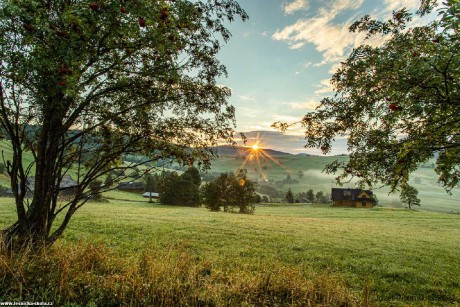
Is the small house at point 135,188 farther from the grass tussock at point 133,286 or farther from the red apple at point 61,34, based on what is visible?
the red apple at point 61,34

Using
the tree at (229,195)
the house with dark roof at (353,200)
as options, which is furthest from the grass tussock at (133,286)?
the house with dark roof at (353,200)

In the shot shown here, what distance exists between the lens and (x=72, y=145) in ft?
26.9

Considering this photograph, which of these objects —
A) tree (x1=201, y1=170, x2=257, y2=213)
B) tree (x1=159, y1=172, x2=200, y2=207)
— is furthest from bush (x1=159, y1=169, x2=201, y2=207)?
tree (x1=201, y1=170, x2=257, y2=213)

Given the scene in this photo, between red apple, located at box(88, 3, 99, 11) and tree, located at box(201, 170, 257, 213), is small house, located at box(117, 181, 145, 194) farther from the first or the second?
red apple, located at box(88, 3, 99, 11)

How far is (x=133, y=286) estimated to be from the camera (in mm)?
5641

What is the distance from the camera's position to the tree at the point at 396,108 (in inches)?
209

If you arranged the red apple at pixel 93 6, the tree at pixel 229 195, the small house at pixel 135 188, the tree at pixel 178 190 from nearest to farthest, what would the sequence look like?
1. the red apple at pixel 93 6
2. the tree at pixel 229 195
3. the tree at pixel 178 190
4. the small house at pixel 135 188

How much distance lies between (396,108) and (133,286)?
7115 mm

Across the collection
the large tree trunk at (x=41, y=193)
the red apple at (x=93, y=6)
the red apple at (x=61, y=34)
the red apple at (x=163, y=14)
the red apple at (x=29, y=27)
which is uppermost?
the red apple at (x=163, y=14)

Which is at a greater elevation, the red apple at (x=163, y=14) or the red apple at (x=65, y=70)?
the red apple at (x=163, y=14)

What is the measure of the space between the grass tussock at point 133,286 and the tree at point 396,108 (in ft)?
14.2

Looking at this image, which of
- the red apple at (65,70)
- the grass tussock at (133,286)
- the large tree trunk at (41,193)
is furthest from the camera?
the large tree trunk at (41,193)

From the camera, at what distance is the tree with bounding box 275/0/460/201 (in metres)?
5.31

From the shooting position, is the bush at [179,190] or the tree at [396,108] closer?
the tree at [396,108]
